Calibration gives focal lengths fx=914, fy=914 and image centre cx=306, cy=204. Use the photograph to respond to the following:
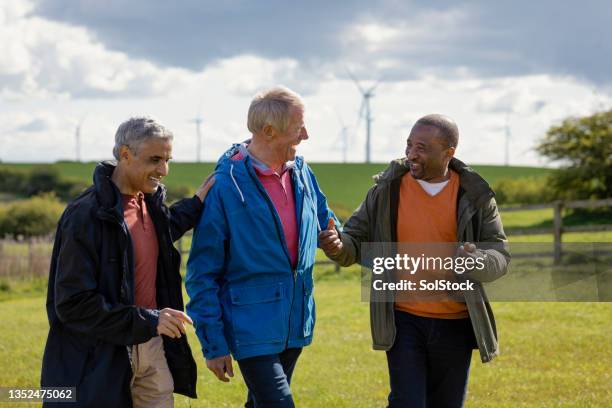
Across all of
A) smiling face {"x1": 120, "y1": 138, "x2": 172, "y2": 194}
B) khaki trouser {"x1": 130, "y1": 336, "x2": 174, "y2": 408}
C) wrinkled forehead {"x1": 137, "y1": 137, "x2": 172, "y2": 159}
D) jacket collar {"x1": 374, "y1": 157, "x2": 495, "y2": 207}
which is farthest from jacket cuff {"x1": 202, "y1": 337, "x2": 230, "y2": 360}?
jacket collar {"x1": 374, "y1": 157, "x2": 495, "y2": 207}

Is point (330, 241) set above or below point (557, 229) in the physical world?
above

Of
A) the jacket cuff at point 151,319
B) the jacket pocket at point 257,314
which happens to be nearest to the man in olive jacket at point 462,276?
the jacket pocket at point 257,314

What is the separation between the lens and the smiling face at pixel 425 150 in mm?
5363

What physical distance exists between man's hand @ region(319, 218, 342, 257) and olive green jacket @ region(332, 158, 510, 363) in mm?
70

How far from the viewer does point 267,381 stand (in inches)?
194

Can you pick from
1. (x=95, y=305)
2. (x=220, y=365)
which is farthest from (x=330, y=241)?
(x=95, y=305)

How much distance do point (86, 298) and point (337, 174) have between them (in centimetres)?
7046

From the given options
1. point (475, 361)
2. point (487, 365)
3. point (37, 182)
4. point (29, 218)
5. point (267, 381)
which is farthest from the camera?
point (37, 182)

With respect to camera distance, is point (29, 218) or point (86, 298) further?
point (29, 218)

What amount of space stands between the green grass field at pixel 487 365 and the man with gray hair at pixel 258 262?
3.81 m

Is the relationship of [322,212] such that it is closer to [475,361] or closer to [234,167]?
[234,167]

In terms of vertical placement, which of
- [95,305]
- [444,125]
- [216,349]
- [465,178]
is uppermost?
[444,125]

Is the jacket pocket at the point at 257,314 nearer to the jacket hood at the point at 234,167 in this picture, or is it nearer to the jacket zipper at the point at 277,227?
the jacket zipper at the point at 277,227

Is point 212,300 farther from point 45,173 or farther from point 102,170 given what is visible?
point 45,173
